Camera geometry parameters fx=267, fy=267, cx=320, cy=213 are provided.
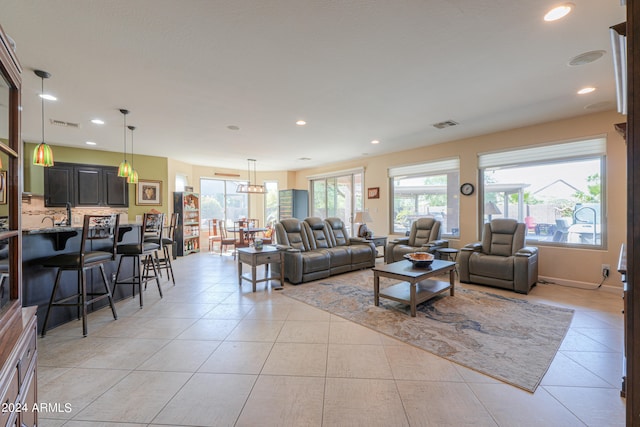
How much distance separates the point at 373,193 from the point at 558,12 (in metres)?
5.33

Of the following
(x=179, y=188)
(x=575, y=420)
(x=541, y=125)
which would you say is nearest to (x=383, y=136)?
(x=541, y=125)

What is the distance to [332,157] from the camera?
7.31 m

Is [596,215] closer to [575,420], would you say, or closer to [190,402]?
[575,420]

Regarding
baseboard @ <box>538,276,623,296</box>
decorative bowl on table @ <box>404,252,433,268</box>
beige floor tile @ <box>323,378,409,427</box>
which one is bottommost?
beige floor tile @ <box>323,378,409,427</box>

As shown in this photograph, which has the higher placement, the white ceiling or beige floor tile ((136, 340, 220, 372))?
the white ceiling

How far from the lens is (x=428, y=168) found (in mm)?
6102

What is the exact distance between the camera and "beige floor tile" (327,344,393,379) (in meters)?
2.05

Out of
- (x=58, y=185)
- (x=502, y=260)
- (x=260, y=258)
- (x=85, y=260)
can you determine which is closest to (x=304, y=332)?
(x=260, y=258)

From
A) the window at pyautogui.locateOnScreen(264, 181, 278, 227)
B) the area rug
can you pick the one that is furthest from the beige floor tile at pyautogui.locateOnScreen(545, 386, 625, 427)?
the window at pyautogui.locateOnScreen(264, 181, 278, 227)

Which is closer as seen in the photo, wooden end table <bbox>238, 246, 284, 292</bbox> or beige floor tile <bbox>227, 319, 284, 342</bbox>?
beige floor tile <bbox>227, 319, 284, 342</bbox>

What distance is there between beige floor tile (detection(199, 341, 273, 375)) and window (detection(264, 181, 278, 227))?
723cm

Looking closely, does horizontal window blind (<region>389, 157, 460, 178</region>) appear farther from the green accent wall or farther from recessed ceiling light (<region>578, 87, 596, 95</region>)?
the green accent wall

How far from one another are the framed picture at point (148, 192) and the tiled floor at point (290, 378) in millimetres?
4318

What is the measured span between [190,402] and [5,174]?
1.63 meters
